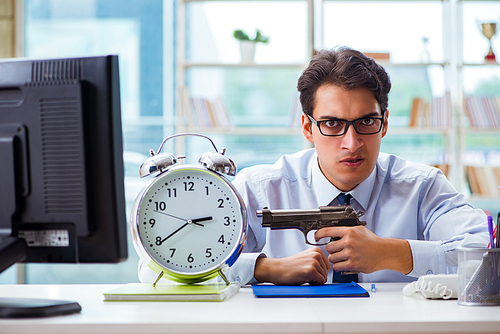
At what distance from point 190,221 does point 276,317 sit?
0.33 m

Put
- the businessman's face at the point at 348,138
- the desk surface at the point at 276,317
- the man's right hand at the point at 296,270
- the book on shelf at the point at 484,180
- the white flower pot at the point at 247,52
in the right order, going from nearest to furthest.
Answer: the desk surface at the point at 276,317 → the man's right hand at the point at 296,270 → the businessman's face at the point at 348,138 → the book on shelf at the point at 484,180 → the white flower pot at the point at 247,52

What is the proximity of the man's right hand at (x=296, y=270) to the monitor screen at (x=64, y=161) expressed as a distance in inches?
16.4

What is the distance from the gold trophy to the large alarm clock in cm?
288

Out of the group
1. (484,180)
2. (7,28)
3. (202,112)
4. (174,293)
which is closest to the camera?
(174,293)

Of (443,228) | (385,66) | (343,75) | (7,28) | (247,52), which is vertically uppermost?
(7,28)

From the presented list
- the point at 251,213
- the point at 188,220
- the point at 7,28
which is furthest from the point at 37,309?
the point at 7,28

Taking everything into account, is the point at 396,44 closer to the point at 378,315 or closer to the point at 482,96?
the point at 482,96

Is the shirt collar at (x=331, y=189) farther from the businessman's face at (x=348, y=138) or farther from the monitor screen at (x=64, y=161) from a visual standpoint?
the monitor screen at (x=64, y=161)

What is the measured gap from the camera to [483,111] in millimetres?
3279

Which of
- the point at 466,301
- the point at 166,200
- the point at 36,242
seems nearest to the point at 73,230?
the point at 36,242

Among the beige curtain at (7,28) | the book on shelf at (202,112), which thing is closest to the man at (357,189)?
the book on shelf at (202,112)

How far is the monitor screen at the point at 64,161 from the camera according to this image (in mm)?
959

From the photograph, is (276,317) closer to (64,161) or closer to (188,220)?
(188,220)

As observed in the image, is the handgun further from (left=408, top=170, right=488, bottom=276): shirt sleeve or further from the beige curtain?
the beige curtain
